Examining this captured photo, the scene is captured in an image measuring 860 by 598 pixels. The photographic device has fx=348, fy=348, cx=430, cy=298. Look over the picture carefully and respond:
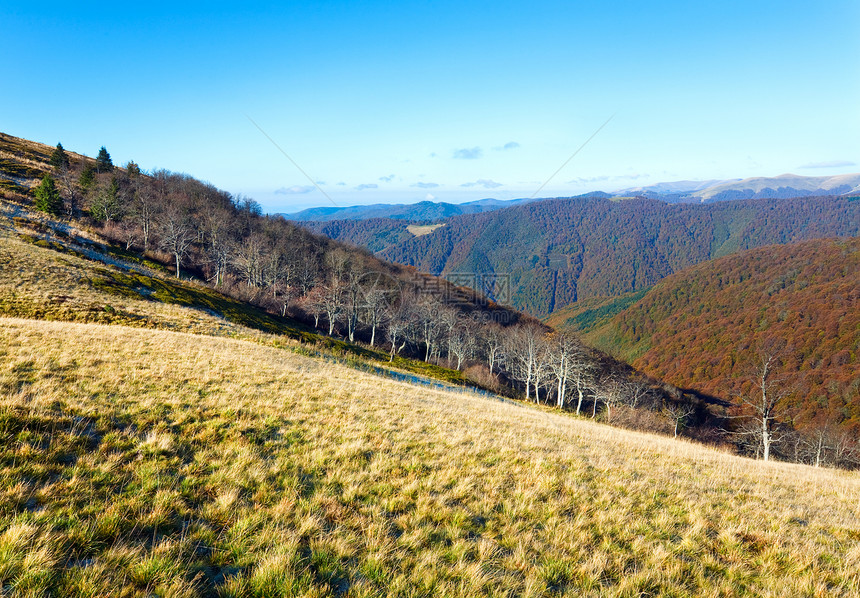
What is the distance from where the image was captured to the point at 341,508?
214 inches

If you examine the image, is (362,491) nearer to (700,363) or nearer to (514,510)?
(514,510)

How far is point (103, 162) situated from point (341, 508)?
130 m

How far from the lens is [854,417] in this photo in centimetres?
11112

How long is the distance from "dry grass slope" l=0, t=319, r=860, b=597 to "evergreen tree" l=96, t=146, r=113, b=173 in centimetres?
11586

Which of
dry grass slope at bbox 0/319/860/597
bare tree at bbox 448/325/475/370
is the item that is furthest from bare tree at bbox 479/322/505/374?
dry grass slope at bbox 0/319/860/597

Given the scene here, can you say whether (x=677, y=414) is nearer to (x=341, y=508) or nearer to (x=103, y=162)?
(x=341, y=508)

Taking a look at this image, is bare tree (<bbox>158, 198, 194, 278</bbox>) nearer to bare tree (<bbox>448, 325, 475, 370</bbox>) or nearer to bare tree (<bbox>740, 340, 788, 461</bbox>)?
bare tree (<bbox>448, 325, 475, 370</bbox>)

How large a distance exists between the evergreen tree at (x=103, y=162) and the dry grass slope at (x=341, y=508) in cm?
11586

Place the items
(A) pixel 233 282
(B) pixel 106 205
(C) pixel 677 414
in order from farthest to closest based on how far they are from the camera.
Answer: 1. (A) pixel 233 282
2. (C) pixel 677 414
3. (B) pixel 106 205

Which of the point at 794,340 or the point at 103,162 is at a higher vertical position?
the point at 103,162

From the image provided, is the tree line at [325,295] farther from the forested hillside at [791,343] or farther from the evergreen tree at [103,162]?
the forested hillside at [791,343]

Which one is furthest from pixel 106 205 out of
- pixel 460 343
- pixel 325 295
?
pixel 460 343

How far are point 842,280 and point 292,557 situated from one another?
26102 centimetres

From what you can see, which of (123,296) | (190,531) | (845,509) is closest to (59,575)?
(190,531)
